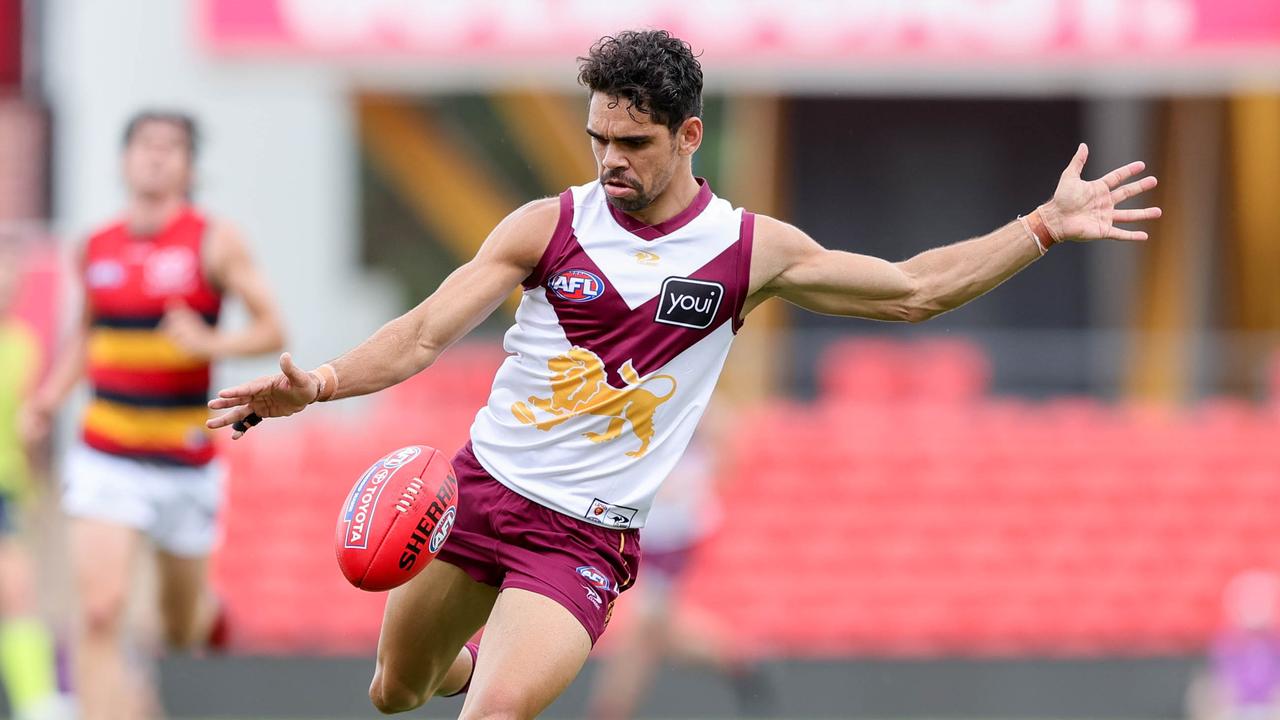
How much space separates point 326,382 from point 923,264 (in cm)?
165

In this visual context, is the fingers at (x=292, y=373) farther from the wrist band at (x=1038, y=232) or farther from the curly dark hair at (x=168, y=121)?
the curly dark hair at (x=168, y=121)

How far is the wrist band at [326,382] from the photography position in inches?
169

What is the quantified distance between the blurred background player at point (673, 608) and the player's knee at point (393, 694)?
4936mm

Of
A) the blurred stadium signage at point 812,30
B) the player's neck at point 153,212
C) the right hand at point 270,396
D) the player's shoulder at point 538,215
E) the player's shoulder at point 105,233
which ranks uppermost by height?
the blurred stadium signage at point 812,30

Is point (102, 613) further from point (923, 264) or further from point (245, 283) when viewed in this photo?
point (923, 264)

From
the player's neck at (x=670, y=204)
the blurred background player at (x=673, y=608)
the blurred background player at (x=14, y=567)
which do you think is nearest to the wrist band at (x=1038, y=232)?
the player's neck at (x=670, y=204)

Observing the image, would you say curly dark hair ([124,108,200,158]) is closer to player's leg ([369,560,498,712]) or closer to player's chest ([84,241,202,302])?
player's chest ([84,241,202,302])

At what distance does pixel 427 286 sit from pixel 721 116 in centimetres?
407

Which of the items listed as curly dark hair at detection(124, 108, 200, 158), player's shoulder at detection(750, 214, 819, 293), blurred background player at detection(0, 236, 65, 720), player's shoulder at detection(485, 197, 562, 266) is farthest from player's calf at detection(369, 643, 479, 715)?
blurred background player at detection(0, 236, 65, 720)

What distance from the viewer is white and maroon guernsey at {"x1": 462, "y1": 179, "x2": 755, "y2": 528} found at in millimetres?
4656

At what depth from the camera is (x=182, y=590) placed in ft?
23.0

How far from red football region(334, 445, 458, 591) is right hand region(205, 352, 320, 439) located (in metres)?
0.35

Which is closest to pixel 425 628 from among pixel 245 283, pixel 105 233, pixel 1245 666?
pixel 245 283

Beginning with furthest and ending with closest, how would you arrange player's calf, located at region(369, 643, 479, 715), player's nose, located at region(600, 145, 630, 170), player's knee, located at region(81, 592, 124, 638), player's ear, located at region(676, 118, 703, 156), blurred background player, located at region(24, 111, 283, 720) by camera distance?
1. blurred background player, located at region(24, 111, 283, 720)
2. player's knee, located at region(81, 592, 124, 638)
3. player's calf, located at region(369, 643, 479, 715)
4. player's ear, located at region(676, 118, 703, 156)
5. player's nose, located at region(600, 145, 630, 170)
